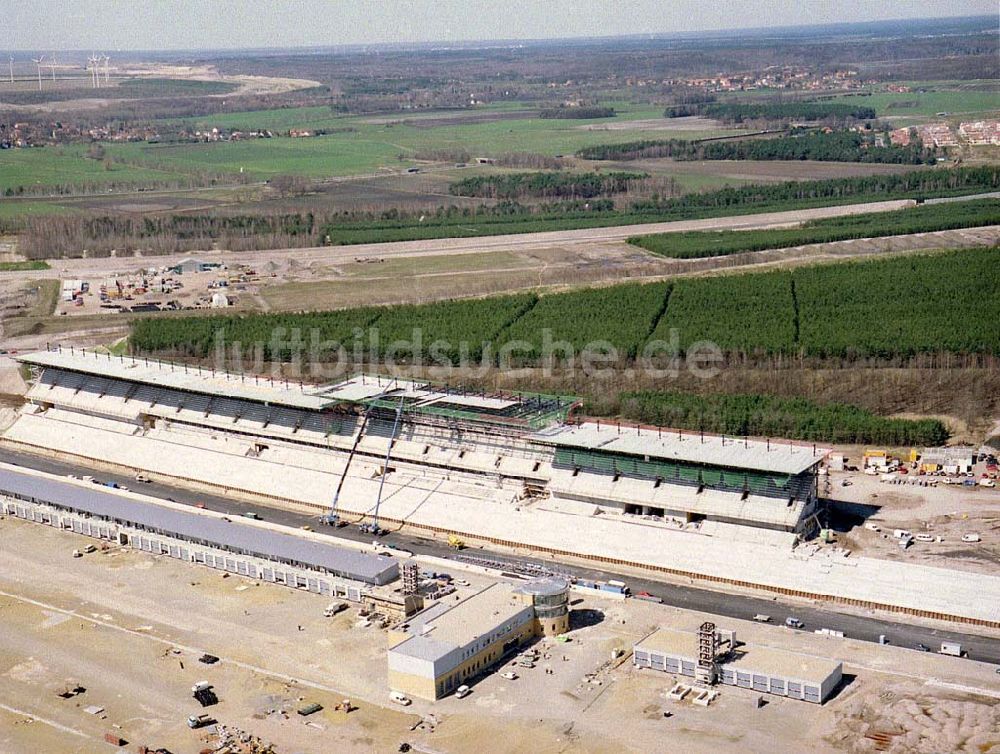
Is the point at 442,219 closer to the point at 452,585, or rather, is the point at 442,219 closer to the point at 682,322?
the point at 682,322

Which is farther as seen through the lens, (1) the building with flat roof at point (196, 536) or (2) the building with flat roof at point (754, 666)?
(1) the building with flat roof at point (196, 536)

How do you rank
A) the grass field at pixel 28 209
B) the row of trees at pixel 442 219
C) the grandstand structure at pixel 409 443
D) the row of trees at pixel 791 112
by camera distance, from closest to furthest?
1. the grandstand structure at pixel 409 443
2. the row of trees at pixel 442 219
3. the grass field at pixel 28 209
4. the row of trees at pixel 791 112

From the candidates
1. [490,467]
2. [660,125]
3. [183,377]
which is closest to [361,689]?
[490,467]

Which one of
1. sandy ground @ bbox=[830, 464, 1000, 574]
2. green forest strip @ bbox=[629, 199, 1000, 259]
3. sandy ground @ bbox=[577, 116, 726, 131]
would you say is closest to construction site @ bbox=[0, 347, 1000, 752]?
sandy ground @ bbox=[830, 464, 1000, 574]

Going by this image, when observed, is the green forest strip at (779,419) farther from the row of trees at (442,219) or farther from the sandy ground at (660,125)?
the sandy ground at (660,125)

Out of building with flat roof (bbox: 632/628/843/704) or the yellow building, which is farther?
the yellow building

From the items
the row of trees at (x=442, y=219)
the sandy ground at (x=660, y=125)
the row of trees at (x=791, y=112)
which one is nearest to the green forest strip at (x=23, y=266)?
the row of trees at (x=442, y=219)

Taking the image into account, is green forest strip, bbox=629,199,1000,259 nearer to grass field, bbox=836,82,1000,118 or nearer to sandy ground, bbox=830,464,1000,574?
sandy ground, bbox=830,464,1000,574
